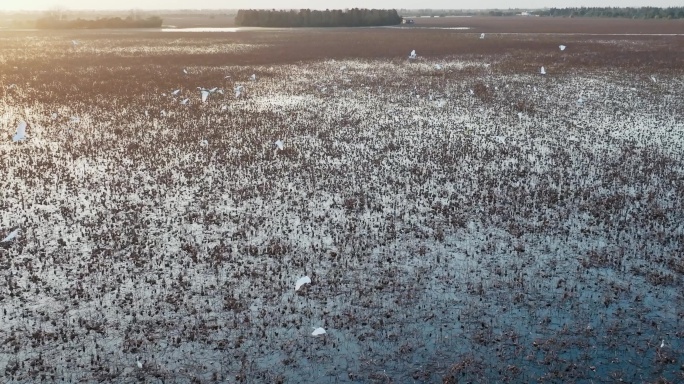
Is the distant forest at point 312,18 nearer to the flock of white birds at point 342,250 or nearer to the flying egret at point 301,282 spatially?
the flock of white birds at point 342,250

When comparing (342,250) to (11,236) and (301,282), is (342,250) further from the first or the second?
(11,236)

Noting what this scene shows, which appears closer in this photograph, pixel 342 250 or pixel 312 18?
pixel 342 250

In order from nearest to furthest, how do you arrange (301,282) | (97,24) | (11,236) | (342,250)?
(301,282) → (342,250) → (11,236) → (97,24)

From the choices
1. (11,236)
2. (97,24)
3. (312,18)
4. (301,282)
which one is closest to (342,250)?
(301,282)

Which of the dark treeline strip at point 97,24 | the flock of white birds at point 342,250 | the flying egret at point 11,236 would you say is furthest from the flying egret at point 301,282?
the dark treeline strip at point 97,24

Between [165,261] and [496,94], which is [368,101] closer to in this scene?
[496,94]

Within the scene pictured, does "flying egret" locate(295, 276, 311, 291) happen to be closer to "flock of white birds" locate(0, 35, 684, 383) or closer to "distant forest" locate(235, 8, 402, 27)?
"flock of white birds" locate(0, 35, 684, 383)

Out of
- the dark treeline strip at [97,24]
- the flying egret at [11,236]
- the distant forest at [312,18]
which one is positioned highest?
the distant forest at [312,18]
